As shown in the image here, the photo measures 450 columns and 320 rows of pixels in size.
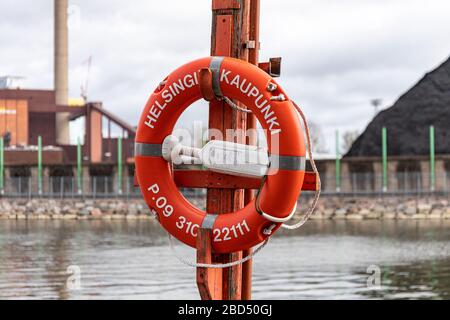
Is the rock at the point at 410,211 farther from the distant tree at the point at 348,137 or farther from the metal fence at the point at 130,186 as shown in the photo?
the distant tree at the point at 348,137

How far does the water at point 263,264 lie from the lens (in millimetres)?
13625

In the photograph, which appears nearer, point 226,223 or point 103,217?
point 226,223

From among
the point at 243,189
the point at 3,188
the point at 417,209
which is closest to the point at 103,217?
the point at 3,188


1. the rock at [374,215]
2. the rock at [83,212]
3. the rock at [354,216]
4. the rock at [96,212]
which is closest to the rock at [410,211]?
the rock at [374,215]

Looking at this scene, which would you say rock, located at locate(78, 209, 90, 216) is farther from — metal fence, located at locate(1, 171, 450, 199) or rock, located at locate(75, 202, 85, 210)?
metal fence, located at locate(1, 171, 450, 199)

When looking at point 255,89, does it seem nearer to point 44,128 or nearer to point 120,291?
point 120,291

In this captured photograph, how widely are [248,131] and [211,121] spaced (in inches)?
8.8

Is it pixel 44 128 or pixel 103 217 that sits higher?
Result: pixel 44 128

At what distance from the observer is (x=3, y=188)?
41.8 metres

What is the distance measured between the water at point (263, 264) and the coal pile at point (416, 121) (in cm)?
1931

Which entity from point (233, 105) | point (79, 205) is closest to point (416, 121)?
point (79, 205)

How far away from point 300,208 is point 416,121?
16.4 m

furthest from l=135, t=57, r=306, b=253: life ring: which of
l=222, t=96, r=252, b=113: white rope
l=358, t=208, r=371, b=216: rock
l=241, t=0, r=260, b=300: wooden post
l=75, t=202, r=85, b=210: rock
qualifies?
l=75, t=202, r=85, b=210: rock
